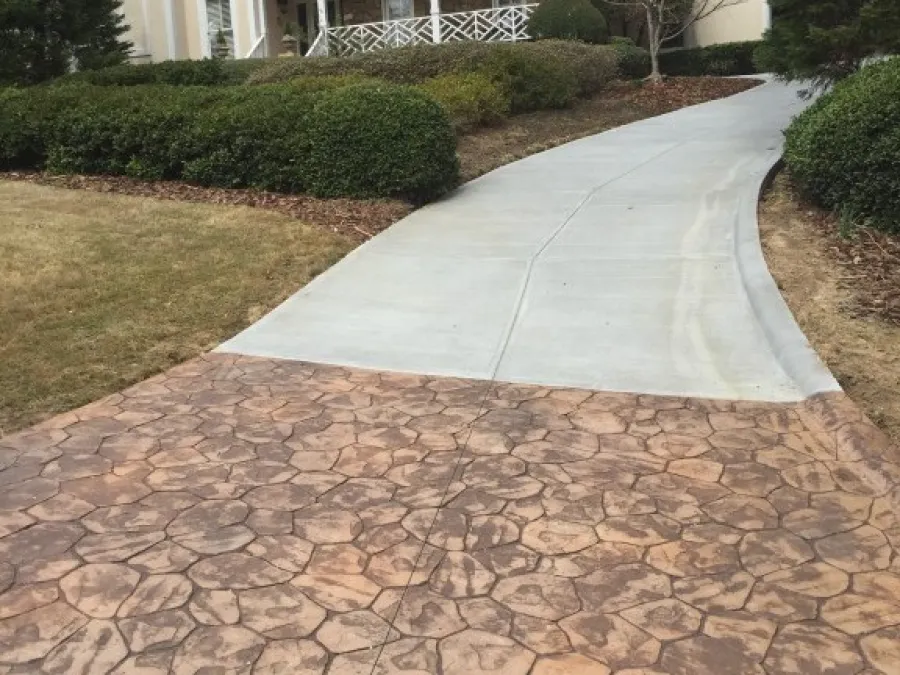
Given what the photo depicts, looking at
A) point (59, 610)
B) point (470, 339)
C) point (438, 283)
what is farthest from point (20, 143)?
point (59, 610)

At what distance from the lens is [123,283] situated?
725cm

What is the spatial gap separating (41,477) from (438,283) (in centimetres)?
364

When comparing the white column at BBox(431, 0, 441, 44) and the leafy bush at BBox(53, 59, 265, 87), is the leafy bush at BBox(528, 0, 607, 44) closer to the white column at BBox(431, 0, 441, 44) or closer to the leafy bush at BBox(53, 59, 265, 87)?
the white column at BBox(431, 0, 441, 44)

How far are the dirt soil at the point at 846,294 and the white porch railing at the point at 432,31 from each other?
15746 millimetres

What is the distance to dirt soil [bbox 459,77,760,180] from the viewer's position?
12836 mm

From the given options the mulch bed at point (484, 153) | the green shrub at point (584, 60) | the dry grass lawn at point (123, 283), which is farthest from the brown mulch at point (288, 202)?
the green shrub at point (584, 60)

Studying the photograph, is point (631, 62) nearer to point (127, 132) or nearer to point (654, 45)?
point (654, 45)

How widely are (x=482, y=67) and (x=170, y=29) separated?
14926 millimetres

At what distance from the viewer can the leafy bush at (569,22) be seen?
21.0 metres

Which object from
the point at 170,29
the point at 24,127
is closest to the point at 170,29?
the point at 170,29

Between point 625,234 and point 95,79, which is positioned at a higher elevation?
point 95,79

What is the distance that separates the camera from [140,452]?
457cm

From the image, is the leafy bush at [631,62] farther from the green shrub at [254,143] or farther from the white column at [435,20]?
the green shrub at [254,143]

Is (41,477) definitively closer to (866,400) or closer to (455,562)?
(455,562)
